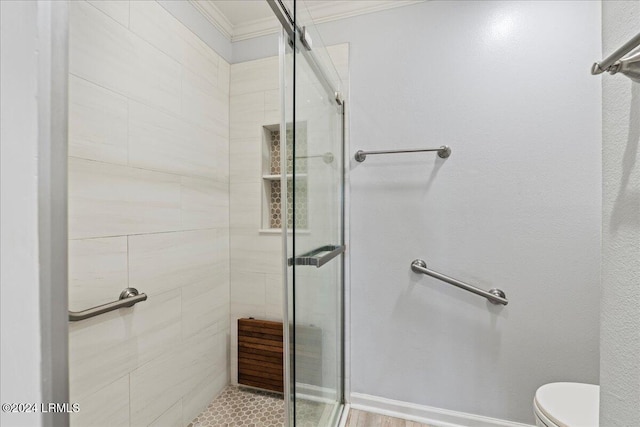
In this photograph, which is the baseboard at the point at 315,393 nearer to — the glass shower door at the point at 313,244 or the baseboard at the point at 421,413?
the glass shower door at the point at 313,244

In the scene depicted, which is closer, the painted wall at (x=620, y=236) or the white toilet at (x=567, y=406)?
the painted wall at (x=620, y=236)

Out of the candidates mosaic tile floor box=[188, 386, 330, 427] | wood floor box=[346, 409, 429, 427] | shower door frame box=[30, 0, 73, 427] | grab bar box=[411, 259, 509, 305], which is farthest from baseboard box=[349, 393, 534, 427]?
shower door frame box=[30, 0, 73, 427]

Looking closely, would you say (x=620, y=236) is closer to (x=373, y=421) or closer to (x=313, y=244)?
(x=313, y=244)

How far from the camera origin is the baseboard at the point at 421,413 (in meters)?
1.35

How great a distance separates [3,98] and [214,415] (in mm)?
1716

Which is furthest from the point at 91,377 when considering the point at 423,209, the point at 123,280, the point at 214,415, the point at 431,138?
the point at 431,138

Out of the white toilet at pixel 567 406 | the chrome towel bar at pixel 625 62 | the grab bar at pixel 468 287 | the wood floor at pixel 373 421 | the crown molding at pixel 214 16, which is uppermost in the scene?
the crown molding at pixel 214 16

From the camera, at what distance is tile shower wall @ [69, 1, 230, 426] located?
3.14 feet

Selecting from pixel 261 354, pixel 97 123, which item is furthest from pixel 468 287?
pixel 97 123

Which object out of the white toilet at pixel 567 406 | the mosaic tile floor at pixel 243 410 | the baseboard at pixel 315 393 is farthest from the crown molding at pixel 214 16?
the white toilet at pixel 567 406

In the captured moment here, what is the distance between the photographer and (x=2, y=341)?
319 millimetres

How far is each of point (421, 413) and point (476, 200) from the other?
3.58 feet

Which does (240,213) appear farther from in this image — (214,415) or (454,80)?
(454,80)

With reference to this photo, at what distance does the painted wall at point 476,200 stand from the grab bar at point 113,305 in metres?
0.99
